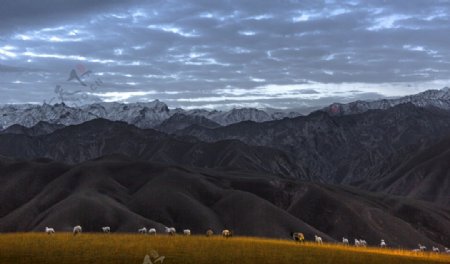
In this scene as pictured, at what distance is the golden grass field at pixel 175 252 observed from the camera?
42.7m

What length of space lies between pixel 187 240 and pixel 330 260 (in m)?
12.9

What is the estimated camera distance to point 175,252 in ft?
144

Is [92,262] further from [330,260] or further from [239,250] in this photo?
[330,260]

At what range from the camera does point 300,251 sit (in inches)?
1853

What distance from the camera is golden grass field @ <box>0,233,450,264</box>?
4272 cm

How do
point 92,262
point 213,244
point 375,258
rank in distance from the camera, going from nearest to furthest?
point 92,262 < point 375,258 < point 213,244

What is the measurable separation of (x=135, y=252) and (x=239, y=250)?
26.8 ft

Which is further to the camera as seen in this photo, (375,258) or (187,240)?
(187,240)

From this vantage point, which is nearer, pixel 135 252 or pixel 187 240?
pixel 135 252

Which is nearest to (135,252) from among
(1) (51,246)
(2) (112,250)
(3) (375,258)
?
(2) (112,250)

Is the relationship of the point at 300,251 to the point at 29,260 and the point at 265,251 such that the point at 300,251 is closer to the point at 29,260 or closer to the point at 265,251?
the point at 265,251

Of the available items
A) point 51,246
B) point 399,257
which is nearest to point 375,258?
point 399,257

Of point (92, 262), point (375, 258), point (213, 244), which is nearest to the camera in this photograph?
point (92, 262)

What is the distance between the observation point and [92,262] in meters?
41.9
